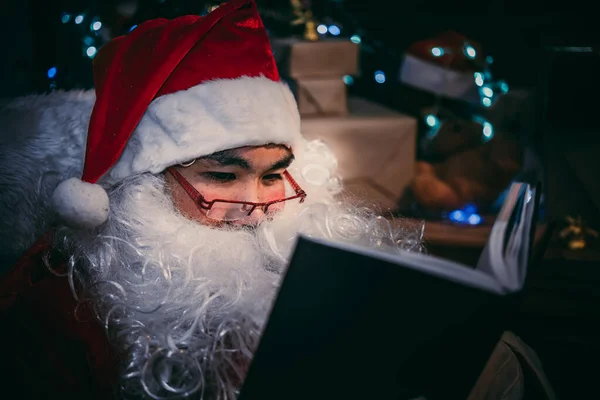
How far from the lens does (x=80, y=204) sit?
1133 millimetres

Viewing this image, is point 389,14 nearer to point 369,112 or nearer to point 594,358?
point 369,112

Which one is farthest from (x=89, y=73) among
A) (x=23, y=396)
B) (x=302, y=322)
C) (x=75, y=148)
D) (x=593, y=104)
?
(x=593, y=104)

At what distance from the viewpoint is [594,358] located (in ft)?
5.15

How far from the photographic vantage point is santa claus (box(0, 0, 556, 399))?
0.99 m

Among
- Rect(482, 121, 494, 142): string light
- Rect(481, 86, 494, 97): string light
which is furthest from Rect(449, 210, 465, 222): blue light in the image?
Rect(481, 86, 494, 97): string light

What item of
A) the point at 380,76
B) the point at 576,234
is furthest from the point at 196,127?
the point at 380,76

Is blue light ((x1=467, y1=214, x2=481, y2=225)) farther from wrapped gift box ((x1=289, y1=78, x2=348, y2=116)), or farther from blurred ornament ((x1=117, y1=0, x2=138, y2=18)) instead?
blurred ornament ((x1=117, y1=0, x2=138, y2=18))

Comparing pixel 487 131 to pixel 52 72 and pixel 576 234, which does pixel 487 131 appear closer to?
pixel 576 234

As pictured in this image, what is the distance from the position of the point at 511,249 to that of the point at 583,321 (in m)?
1.12

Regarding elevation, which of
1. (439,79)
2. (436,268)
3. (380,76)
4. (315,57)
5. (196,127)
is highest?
(436,268)

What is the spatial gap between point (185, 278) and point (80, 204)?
267mm

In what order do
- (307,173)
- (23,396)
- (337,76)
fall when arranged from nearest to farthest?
(23,396), (307,173), (337,76)

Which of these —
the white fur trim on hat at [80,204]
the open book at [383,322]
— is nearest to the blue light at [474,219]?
the open book at [383,322]

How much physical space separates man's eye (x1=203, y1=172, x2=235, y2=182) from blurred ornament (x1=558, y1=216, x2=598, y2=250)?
1445mm
